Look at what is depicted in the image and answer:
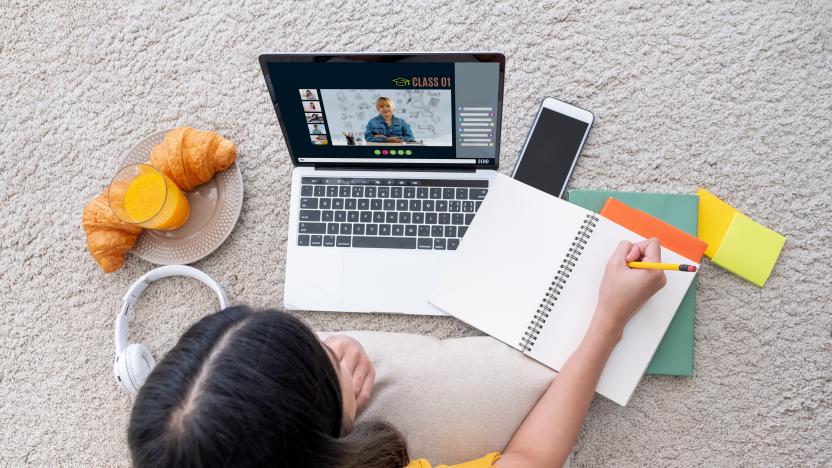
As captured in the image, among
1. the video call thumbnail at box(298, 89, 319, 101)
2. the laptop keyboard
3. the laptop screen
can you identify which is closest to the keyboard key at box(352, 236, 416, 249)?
the laptop keyboard

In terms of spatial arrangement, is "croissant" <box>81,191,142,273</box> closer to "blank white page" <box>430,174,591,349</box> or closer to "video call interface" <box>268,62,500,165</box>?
"video call interface" <box>268,62,500,165</box>

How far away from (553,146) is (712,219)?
23 centimetres

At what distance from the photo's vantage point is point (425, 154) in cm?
75

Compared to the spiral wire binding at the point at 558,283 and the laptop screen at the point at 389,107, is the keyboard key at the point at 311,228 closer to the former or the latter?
the laptop screen at the point at 389,107

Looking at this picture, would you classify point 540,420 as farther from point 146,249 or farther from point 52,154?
point 52,154

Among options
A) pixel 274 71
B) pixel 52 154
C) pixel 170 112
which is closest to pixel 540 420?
pixel 274 71

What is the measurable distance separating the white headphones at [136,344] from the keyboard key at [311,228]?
0.44 ft

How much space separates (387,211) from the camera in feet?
2.60

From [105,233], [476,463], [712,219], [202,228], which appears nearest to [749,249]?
[712,219]

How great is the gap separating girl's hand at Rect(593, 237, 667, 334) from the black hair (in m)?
0.36

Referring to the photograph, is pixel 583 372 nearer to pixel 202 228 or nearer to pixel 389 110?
pixel 389 110

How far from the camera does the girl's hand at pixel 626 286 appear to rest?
0.71 m

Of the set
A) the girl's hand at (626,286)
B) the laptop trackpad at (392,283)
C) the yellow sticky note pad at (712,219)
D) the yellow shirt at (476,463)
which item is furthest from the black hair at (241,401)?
the yellow sticky note pad at (712,219)

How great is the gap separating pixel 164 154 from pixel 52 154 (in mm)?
235
